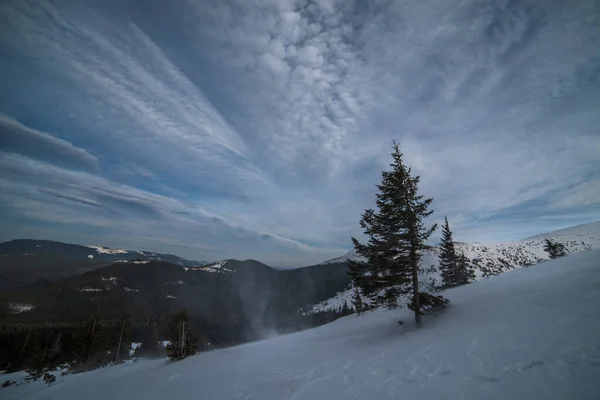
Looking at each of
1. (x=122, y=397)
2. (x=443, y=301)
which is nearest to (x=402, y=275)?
(x=443, y=301)

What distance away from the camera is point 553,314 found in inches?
390

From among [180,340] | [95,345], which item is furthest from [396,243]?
[95,345]

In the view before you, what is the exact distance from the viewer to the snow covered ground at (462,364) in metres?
5.92

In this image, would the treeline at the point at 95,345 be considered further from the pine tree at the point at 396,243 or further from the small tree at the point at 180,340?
the pine tree at the point at 396,243

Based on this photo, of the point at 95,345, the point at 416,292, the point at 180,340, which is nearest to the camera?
the point at 416,292

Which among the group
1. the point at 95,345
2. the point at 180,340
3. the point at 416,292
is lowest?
the point at 95,345

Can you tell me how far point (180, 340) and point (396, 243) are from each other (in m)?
25.8

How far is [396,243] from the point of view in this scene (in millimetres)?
16562

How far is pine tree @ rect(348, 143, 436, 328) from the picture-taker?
16.3 meters

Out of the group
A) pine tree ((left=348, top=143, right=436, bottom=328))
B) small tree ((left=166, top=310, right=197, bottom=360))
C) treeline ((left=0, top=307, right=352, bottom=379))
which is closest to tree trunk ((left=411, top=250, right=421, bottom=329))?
pine tree ((left=348, top=143, right=436, bottom=328))

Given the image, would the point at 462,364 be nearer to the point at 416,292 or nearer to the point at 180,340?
the point at 416,292

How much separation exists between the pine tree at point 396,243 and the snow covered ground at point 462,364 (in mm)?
2566

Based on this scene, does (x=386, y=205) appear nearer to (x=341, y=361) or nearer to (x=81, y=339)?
(x=341, y=361)

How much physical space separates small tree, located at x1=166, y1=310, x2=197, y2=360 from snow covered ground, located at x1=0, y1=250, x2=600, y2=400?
8.40 meters
